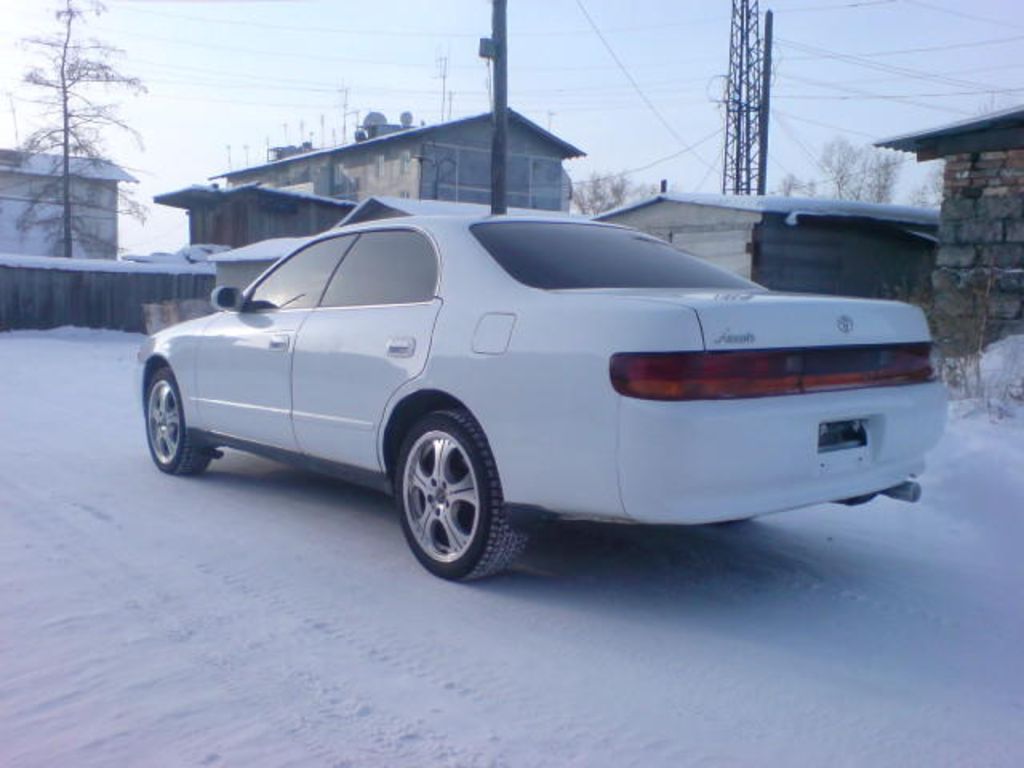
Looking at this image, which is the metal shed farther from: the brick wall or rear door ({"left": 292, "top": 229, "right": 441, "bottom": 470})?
rear door ({"left": 292, "top": 229, "right": 441, "bottom": 470})

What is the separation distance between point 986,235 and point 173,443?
801 cm

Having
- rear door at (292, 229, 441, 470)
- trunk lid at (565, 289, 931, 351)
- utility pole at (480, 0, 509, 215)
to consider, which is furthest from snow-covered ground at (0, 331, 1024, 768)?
utility pole at (480, 0, 509, 215)

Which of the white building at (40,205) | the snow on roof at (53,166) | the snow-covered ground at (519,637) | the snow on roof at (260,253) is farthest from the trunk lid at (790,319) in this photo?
the white building at (40,205)

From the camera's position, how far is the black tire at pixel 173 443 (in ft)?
20.9

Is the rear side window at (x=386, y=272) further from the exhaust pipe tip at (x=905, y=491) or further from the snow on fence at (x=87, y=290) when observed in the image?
the snow on fence at (x=87, y=290)

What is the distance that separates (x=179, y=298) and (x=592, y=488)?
26.5 meters

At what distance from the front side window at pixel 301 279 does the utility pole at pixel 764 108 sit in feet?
70.9

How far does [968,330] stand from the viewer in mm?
8062

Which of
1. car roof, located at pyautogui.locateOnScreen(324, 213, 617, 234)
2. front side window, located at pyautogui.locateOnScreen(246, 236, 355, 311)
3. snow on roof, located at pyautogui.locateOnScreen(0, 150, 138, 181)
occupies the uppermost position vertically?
snow on roof, located at pyautogui.locateOnScreen(0, 150, 138, 181)

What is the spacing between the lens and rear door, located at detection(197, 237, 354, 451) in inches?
211

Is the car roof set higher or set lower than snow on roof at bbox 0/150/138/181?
lower

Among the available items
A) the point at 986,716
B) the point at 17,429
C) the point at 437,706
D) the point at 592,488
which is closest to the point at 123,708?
the point at 437,706

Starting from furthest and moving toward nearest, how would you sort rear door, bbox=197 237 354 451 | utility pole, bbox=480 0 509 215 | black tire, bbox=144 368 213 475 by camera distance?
1. utility pole, bbox=480 0 509 215
2. black tire, bbox=144 368 213 475
3. rear door, bbox=197 237 354 451

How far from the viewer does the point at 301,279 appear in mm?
5594
